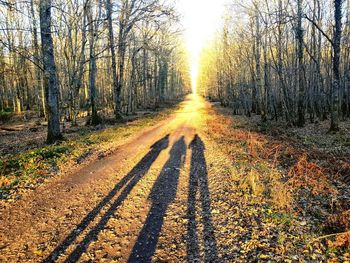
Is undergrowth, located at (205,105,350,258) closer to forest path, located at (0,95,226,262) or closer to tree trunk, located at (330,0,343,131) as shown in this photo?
forest path, located at (0,95,226,262)

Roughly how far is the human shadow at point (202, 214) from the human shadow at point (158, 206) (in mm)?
492

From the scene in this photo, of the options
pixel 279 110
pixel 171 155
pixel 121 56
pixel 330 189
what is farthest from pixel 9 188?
pixel 279 110

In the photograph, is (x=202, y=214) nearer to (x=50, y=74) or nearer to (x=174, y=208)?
(x=174, y=208)

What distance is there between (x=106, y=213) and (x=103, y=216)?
0.43ft

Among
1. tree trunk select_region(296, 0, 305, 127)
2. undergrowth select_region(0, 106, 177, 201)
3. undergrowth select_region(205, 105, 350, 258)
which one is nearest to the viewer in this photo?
undergrowth select_region(205, 105, 350, 258)

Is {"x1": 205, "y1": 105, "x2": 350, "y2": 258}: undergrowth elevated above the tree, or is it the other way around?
the tree

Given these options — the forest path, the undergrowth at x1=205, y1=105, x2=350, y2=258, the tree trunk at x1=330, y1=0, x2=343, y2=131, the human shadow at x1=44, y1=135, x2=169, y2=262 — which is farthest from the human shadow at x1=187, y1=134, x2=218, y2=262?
the tree trunk at x1=330, y1=0, x2=343, y2=131

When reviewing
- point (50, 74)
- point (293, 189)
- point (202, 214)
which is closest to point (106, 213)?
point (202, 214)

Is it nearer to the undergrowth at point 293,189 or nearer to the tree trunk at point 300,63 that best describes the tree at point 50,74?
the undergrowth at point 293,189

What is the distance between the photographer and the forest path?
435 cm

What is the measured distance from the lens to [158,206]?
6.01m

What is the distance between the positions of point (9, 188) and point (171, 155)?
5589 millimetres

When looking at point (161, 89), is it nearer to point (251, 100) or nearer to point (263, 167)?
point (251, 100)

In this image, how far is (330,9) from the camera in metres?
23.3
